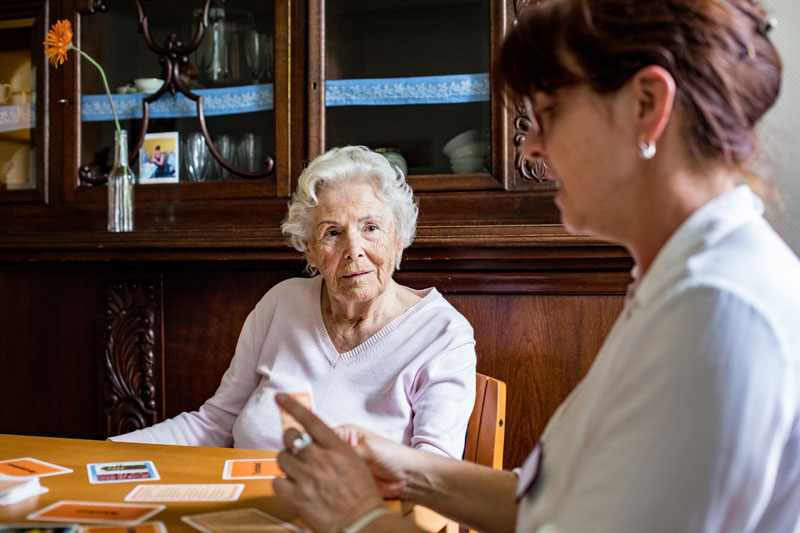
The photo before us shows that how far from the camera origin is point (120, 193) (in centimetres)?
237

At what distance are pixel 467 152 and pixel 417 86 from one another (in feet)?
0.84

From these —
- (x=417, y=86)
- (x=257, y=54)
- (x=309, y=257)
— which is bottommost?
(x=309, y=257)

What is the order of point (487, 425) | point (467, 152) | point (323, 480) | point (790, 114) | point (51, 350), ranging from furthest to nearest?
point (51, 350), point (467, 152), point (790, 114), point (487, 425), point (323, 480)

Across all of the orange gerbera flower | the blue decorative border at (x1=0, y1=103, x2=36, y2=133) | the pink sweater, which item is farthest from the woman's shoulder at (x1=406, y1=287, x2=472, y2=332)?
the blue decorative border at (x1=0, y1=103, x2=36, y2=133)

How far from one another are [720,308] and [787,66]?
1691 millimetres

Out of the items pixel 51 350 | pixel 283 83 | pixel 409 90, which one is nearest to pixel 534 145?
pixel 409 90

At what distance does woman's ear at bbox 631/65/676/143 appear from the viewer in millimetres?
766

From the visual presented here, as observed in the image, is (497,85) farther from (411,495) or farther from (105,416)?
(105,416)

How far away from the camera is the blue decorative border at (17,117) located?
2615 millimetres

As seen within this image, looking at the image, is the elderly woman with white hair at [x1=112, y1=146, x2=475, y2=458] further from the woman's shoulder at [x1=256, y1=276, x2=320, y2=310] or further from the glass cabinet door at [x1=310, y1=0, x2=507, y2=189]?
the glass cabinet door at [x1=310, y1=0, x2=507, y2=189]

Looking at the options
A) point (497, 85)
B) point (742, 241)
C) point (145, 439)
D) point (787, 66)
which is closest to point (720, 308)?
point (742, 241)

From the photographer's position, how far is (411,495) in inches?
45.3

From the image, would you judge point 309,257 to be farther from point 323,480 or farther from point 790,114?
point 790,114

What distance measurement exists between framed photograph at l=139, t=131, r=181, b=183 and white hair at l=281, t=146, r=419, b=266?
650 millimetres
